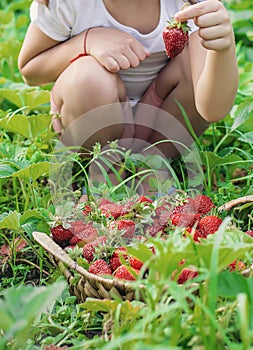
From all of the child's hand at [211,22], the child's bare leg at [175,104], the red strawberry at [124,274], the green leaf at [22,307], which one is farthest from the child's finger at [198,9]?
the green leaf at [22,307]

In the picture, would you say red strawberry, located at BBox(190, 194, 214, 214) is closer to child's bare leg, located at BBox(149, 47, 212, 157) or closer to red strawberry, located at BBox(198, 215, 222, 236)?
red strawberry, located at BBox(198, 215, 222, 236)

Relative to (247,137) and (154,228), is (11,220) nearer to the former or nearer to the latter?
(154,228)

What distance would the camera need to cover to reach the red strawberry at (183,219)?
4.44ft

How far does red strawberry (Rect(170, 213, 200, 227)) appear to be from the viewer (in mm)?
1354

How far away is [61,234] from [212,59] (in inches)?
19.9

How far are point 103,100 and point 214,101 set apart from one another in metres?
0.26

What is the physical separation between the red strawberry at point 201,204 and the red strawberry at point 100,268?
272mm

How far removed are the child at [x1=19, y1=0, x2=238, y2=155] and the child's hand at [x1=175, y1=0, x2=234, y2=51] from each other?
0.06 metres

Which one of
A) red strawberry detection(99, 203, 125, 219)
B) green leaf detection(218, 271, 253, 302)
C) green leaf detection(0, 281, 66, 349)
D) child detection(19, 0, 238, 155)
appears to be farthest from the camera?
child detection(19, 0, 238, 155)

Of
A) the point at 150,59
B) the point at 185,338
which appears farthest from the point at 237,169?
the point at 185,338

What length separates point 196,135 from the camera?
1.86m

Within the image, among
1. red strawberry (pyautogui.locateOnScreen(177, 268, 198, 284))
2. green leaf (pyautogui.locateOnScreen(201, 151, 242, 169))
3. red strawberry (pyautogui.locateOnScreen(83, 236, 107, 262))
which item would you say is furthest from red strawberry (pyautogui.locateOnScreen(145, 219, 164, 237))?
green leaf (pyautogui.locateOnScreen(201, 151, 242, 169))

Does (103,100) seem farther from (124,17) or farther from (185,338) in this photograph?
(185,338)

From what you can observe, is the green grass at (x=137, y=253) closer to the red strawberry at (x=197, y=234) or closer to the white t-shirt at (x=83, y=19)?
the red strawberry at (x=197, y=234)
